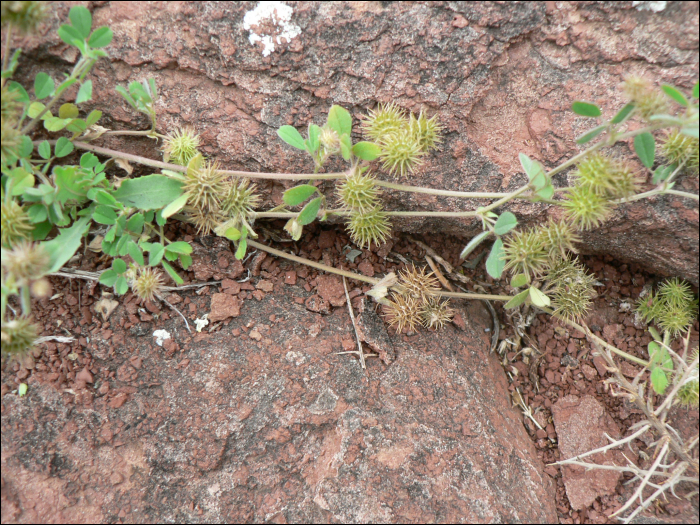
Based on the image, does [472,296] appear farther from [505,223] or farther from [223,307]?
[223,307]

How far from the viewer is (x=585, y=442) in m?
2.56

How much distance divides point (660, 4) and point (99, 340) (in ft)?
9.80

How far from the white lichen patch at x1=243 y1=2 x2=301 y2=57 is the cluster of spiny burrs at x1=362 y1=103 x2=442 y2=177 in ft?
1.83

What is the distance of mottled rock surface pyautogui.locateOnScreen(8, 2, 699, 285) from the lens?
2324 mm

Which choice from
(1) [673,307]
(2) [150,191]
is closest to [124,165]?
(2) [150,191]

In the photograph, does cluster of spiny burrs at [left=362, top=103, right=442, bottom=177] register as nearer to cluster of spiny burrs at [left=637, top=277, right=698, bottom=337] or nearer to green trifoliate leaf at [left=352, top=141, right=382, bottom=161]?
green trifoliate leaf at [left=352, top=141, right=382, bottom=161]

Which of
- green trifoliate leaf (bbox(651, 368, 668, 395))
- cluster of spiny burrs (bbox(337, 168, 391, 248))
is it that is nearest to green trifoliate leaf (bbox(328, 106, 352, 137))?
cluster of spiny burrs (bbox(337, 168, 391, 248))

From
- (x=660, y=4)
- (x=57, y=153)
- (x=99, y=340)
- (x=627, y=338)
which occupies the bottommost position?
(x=99, y=340)

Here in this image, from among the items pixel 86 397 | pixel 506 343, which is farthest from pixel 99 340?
pixel 506 343

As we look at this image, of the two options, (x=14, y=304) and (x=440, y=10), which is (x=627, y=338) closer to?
(x=440, y=10)

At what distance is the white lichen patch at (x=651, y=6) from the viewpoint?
7.27ft

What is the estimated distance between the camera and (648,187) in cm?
236

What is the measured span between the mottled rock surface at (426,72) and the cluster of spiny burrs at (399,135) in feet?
0.64

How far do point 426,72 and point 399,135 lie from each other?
0.45 m
